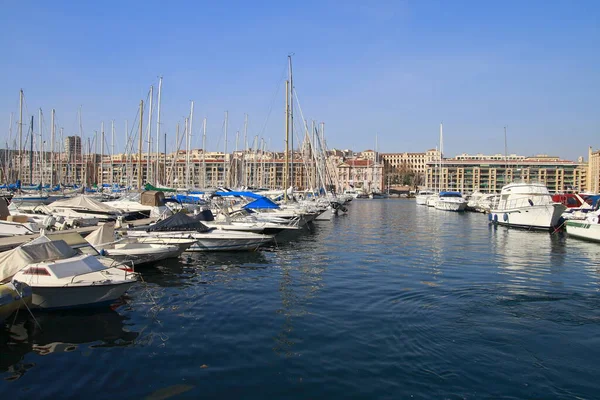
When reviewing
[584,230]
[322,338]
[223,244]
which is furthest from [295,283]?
[584,230]

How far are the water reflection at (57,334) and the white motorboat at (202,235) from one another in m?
10.9

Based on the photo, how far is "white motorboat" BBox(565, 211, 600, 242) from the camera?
1328 inches

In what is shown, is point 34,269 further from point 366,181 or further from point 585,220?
point 366,181

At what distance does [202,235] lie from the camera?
25266 mm

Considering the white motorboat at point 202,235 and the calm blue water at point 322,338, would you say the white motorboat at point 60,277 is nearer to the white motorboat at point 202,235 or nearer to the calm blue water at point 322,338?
the calm blue water at point 322,338

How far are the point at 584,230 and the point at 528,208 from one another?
29.2ft

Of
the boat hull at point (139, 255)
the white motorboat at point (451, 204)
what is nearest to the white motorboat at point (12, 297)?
the boat hull at point (139, 255)

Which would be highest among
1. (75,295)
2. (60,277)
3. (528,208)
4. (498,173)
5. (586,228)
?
(498,173)

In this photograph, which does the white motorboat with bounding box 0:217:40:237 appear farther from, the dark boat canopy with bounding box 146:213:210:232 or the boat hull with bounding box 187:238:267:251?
the boat hull with bounding box 187:238:267:251

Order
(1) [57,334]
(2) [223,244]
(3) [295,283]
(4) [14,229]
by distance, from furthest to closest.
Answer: (2) [223,244]
(4) [14,229]
(3) [295,283]
(1) [57,334]

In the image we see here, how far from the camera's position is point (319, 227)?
145 feet

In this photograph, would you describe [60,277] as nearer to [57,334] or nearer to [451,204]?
[57,334]

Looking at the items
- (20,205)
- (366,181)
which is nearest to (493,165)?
(366,181)

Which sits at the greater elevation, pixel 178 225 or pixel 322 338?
pixel 178 225
